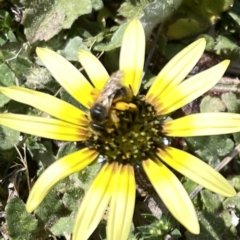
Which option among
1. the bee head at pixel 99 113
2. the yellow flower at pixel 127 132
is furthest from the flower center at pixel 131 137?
the bee head at pixel 99 113

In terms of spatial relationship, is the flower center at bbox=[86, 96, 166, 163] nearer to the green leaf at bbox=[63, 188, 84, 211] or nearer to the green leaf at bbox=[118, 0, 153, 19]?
the green leaf at bbox=[63, 188, 84, 211]

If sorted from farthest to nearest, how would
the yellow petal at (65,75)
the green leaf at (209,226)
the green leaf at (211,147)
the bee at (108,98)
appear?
the green leaf at (211,147), the green leaf at (209,226), the yellow petal at (65,75), the bee at (108,98)

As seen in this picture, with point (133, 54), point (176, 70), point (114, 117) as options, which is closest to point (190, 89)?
point (176, 70)

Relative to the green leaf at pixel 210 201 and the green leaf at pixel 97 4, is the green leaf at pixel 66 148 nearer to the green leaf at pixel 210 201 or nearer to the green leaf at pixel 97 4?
the green leaf at pixel 210 201

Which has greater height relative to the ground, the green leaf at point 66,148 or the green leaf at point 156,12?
the green leaf at point 156,12

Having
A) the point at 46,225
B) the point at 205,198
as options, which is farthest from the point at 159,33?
the point at 46,225

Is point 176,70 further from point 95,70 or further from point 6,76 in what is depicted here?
point 6,76
